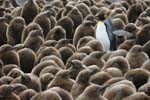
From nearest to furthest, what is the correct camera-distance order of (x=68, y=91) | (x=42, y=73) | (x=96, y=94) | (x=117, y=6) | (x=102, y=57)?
(x=96, y=94), (x=68, y=91), (x=42, y=73), (x=102, y=57), (x=117, y=6)

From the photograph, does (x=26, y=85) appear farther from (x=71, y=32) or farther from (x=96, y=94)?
(x=71, y=32)

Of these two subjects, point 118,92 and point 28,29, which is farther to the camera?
point 28,29

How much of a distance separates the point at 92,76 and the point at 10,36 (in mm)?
3088

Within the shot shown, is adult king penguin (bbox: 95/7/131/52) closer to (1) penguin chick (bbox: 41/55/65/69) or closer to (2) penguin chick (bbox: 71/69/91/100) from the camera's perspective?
(1) penguin chick (bbox: 41/55/65/69)

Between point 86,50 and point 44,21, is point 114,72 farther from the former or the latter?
point 44,21

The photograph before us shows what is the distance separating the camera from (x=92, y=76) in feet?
25.9

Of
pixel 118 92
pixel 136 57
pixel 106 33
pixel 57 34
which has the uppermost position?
pixel 118 92

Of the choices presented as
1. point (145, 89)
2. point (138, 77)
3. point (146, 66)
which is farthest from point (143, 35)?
point (145, 89)

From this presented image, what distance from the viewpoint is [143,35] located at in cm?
1012

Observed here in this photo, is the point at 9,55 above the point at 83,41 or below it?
above

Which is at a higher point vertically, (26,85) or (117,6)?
(26,85)

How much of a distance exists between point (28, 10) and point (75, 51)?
2.21m

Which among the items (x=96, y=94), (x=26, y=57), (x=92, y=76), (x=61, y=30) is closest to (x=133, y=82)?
(x=92, y=76)

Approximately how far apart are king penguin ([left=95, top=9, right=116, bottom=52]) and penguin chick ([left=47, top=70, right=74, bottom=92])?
254 centimetres
